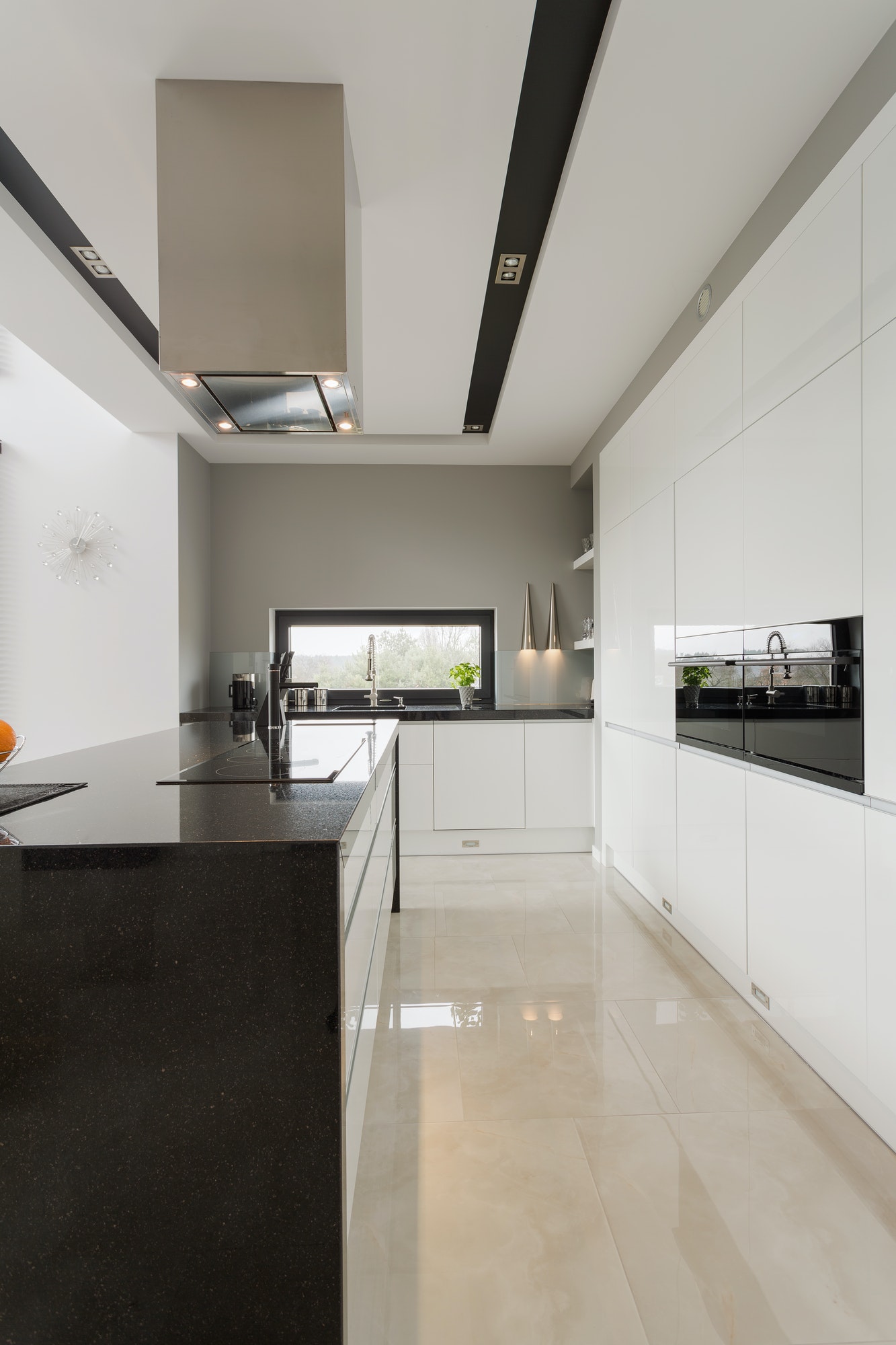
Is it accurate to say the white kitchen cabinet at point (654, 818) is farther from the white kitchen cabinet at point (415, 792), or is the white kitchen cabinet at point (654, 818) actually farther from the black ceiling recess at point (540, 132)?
the black ceiling recess at point (540, 132)

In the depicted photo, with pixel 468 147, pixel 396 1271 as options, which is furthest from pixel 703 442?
pixel 396 1271

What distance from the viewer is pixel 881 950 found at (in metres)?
1.62

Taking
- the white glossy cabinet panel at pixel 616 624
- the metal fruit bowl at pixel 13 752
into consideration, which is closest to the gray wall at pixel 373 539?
the white glossy cabinet panel at pixel 616 624

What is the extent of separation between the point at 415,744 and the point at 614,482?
1809 millimetres

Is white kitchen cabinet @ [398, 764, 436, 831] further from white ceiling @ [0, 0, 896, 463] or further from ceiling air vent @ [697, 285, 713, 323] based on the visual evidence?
ceiling air vent @ [697, 285, 713, 323]

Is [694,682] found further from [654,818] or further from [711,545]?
[654,818]

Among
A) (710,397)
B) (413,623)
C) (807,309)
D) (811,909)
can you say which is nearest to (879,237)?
(807,309)

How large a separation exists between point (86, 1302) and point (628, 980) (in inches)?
75.6

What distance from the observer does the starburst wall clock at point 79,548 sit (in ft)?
13.5

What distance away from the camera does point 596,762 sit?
4.29 meters

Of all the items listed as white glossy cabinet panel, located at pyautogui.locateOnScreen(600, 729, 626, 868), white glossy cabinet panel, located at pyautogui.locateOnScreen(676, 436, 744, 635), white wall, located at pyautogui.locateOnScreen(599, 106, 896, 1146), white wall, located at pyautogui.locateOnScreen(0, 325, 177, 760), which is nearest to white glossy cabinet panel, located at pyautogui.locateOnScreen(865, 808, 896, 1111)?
white wall, located at pyautogui.locateOnScreen(599, 106, 896, 1146)

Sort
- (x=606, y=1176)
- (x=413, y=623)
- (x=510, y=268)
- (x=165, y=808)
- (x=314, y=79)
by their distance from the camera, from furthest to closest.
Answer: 1. (x=413, y=623)
2. (x=510, y=268)
3. (x=314, y=79)
4. (x=606, y=1176)
5. (x=165, y=808)

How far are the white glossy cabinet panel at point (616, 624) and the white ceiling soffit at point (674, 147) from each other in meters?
0.97

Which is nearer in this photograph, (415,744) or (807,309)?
(807,309)
